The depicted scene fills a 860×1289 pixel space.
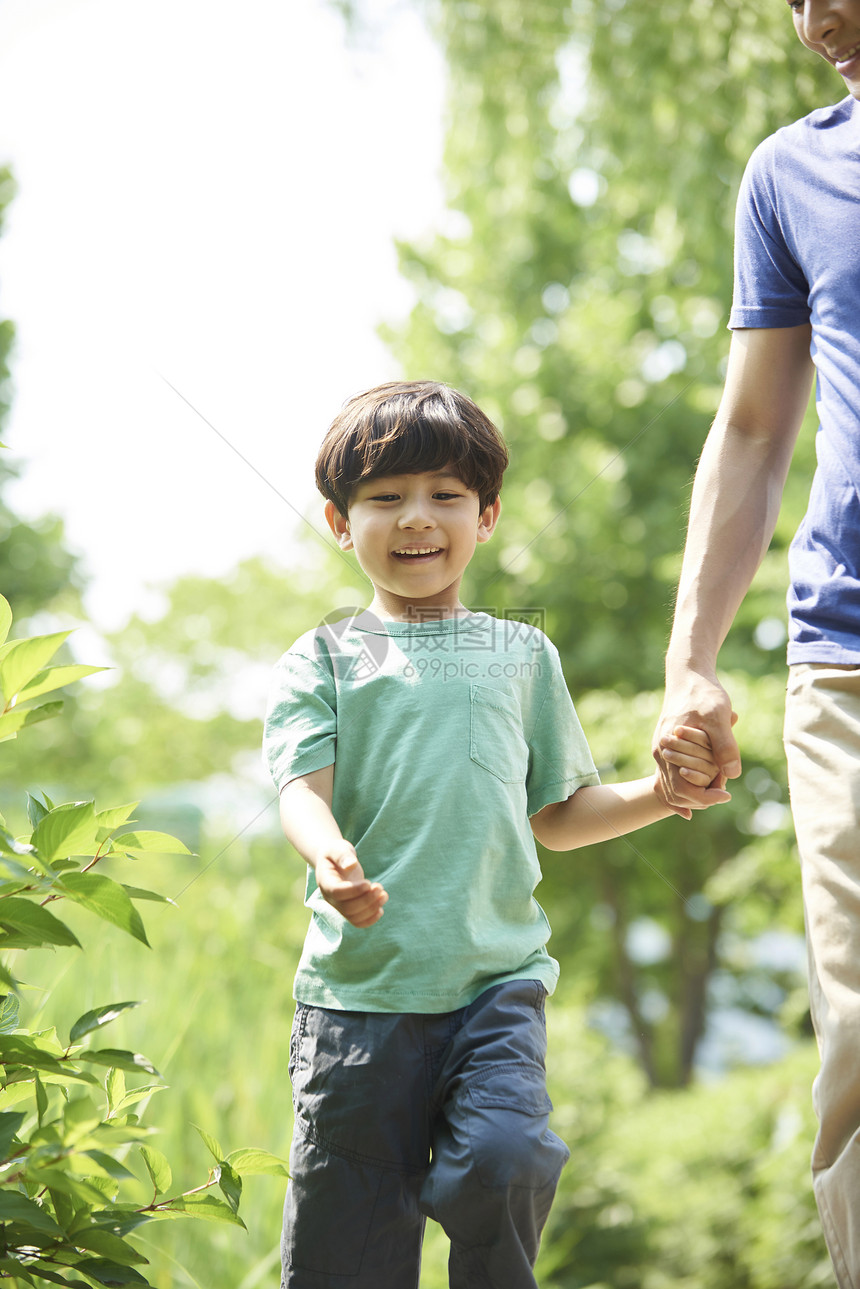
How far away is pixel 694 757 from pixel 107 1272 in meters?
0.87

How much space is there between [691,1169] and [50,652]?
209 inches

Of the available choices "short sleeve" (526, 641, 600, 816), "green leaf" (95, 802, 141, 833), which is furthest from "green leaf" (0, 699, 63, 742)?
"short sleeve" (526, 641, 600, 816)

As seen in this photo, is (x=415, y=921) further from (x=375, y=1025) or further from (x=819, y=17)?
(x=819, y=17)

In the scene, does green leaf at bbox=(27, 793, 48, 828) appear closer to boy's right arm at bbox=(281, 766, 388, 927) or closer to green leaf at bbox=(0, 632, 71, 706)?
green leaf at bbox=(0, 632, 71, 706)

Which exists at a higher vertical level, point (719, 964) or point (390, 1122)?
point (390, 1122)

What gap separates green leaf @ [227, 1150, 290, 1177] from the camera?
1206 mm

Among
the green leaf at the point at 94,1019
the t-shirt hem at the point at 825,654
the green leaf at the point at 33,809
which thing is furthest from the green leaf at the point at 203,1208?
the t-shirt hem at the point at 825,654

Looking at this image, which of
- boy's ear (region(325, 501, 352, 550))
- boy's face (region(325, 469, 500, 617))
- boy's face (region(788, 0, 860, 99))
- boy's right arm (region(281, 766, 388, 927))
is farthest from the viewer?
boy's ear (region(325, 501, 352, 550))

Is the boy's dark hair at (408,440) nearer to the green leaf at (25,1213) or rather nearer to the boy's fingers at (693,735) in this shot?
the boy's fingers at (693,735)

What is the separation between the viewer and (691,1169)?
17.7ft

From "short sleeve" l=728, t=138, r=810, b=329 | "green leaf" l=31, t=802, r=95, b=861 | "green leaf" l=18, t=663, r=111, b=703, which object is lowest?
"green leaf" l=31, t=802, r=95, b=861

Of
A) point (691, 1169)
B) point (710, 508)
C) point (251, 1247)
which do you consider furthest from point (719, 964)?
point (710, 508)

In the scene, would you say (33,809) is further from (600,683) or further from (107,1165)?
(600,683)

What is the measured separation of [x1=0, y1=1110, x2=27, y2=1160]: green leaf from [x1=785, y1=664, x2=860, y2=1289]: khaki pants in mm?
819
